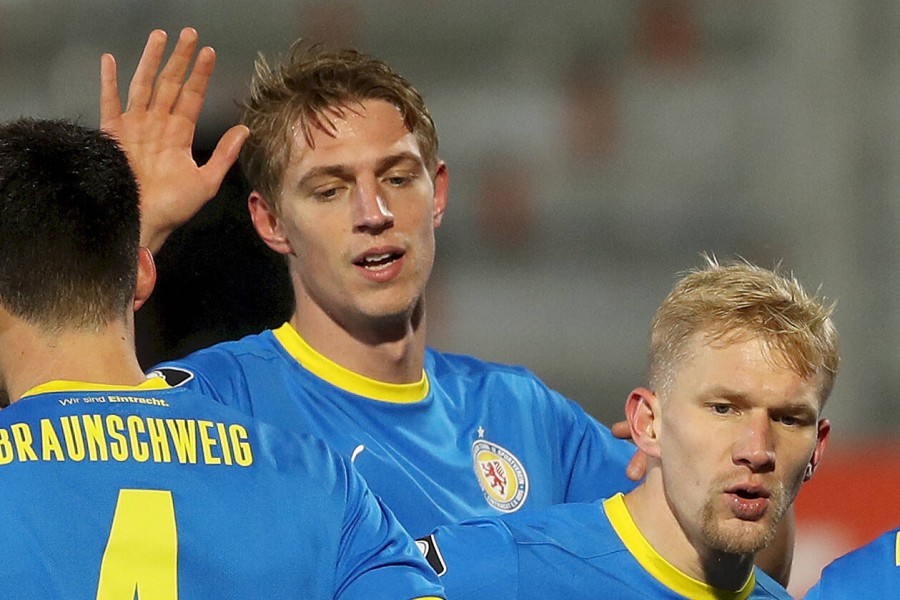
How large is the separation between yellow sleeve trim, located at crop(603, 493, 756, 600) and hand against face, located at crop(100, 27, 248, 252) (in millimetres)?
1225

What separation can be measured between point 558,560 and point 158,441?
83 cm

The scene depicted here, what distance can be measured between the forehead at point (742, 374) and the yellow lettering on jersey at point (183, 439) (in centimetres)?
97

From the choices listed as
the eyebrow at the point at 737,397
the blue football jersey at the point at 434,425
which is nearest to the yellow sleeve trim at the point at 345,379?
the blue football jersey at the point at 434,425

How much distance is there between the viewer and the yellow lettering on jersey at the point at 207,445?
222 cm

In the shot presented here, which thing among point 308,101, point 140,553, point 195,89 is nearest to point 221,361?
point 308,101

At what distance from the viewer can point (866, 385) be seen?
26.4ft

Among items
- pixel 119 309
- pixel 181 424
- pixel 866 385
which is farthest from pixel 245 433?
pixel 866 385

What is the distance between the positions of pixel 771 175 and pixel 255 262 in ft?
16.4

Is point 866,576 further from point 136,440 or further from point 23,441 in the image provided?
point 23,441

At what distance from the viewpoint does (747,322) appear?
279 centimetres

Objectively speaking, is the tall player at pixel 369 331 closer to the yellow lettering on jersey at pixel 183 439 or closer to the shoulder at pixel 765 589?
the shoulder at pixel 765 589

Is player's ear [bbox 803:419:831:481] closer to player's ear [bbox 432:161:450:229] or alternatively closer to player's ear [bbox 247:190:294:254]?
player's ear [bbox 432:161:450:229]

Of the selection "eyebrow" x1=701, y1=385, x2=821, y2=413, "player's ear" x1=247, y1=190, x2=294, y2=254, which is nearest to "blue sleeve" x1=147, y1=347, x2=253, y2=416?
"player's ear" x1=247, y1=190, x2=294, y2=254

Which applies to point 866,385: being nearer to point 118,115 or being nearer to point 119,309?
point 118,115
